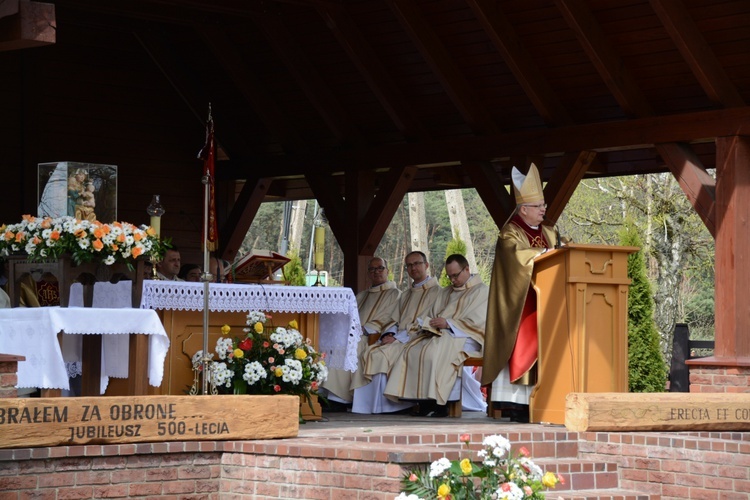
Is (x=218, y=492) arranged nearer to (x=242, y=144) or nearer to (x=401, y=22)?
(x=401, y=22)

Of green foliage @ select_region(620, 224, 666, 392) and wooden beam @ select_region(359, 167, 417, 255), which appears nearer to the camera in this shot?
wooden beam @ select_region(359, 167, 417, 255)

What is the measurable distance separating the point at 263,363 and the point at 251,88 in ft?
17.0

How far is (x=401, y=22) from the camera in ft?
39.2

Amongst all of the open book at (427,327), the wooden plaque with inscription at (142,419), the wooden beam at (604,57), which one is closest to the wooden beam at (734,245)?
the wooden beam at (604,57)

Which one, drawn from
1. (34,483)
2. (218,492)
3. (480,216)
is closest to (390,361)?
(218,492)

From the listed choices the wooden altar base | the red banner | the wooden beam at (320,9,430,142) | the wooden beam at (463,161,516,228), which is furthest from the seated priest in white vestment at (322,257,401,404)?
the red banner

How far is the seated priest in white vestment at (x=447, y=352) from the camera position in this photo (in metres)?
10.9

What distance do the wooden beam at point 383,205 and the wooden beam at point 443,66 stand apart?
1.08m

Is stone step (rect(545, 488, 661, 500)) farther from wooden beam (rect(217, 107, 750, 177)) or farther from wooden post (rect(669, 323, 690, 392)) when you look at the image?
wooden post (rect(669, 323, 690, 392))

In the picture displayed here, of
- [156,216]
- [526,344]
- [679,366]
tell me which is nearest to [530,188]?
[526,344]

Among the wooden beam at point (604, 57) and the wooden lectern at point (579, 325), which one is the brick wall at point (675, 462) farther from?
the wooden beam at point (604, 57)

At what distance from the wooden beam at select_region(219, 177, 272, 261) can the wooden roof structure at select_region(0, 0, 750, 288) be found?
0.02m

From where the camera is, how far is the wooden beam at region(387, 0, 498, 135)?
11.9 m

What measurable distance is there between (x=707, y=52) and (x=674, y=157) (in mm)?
1012
